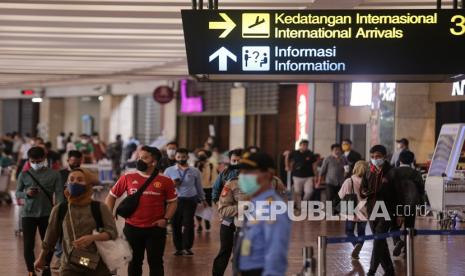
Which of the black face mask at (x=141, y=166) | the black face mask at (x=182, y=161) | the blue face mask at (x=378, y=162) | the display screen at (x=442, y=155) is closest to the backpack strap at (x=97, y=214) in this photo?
the black face mask at (x=141, y=166)

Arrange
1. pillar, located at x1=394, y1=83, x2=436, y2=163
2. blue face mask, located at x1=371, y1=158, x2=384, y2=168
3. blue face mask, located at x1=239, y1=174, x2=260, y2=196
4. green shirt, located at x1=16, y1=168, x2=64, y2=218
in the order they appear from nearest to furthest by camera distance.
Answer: blue face mask, located at x1=239, y1=174, x2=260, y2=196, green shirt, located at x1=16, y1=168, x2=64, y2=218, blue face mask, located at x1=371, y1=158, x2=384, y2=168, pillar, located at x1=394, y1=83, x2=436, y2=163

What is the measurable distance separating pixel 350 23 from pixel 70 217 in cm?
368

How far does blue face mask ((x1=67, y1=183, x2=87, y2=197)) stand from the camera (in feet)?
27.4

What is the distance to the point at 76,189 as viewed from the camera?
838cm

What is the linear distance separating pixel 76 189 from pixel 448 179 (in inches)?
521

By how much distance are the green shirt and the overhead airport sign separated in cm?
306

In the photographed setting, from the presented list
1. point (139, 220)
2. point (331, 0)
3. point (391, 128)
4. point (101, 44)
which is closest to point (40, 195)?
point (139, 220)

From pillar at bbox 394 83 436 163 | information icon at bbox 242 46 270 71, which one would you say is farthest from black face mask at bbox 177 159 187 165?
pillar at bbox 394 83 436 163

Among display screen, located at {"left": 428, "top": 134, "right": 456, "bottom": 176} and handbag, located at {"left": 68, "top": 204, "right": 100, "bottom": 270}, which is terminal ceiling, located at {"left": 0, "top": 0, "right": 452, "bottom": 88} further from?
display screen, located at {"left": 428, "top": 134, "right": 456, "bottom": 176}

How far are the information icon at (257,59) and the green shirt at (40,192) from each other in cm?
336

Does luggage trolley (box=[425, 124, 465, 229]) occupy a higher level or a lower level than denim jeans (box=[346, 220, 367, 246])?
higher

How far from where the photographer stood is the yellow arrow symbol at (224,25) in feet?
32.7

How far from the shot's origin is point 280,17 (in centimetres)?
1012

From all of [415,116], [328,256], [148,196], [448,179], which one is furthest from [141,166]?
[415,116]
